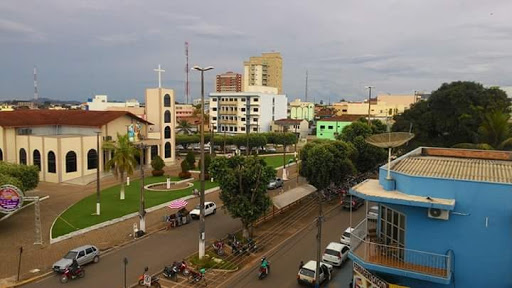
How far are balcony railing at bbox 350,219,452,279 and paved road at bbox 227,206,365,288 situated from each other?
276 inches

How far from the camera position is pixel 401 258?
43.7ft

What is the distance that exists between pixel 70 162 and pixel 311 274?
3442 centimetres

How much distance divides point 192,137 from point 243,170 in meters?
52.1

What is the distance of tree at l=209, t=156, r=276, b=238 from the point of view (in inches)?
963

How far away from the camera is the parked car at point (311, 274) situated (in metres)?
19.5

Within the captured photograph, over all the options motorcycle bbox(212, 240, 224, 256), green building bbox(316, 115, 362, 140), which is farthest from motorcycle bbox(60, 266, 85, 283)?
green building bbox(316, 115, 362, 140)

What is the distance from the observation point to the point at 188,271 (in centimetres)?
2034

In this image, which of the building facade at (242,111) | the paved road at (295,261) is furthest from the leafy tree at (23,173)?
the building facade at (242,111)

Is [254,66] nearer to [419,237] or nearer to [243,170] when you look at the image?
[243,170]

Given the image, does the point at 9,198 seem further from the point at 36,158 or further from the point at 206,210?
the point at 36,158

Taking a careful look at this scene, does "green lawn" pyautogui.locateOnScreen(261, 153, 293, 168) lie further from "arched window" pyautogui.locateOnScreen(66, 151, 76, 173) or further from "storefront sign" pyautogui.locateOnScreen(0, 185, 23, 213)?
"storefront sign" pyautogui.locateOnScreen(0, 185, 23, 213)

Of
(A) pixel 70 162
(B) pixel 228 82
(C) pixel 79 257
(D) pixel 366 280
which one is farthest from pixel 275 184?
(B) pixel 228 82

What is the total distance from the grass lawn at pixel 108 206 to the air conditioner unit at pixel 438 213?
2278 centimetres

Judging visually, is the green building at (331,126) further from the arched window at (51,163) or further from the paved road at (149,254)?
the paved road at (149,254)
